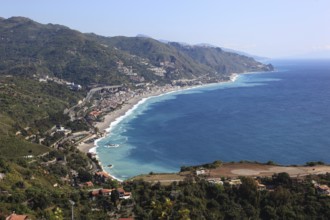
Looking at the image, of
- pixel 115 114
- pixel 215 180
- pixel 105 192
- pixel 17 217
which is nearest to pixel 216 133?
pixel 115 114

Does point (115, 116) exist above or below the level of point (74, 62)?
below

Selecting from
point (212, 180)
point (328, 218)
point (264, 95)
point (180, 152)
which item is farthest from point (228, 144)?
point (264, 95)

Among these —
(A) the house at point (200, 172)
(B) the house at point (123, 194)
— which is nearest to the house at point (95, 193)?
(B) the house at point (123, 194)

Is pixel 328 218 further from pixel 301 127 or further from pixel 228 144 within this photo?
pixel 301 127

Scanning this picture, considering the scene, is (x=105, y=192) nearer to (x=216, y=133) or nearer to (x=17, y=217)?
(x=17, y=217)

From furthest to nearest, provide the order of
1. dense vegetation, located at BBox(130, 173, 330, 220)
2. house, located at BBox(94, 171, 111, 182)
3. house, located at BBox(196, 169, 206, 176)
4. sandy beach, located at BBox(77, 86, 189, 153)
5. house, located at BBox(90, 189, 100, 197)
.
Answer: sandy beach, located at BBox(77, 86, 189, 153)
house, located at BBox(94, 171, 111, 182)
house, located at BBox(196, 169, 206, 176)
house, located at BBox(90, 189, 100, 197)
dense vegetation, located at BBox(130, 173, 330, 220)

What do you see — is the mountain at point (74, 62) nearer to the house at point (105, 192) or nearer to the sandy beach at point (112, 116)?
the sandy beach at point (112, 116)

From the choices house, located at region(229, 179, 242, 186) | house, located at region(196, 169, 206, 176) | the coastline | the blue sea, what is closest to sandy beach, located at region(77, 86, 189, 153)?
the coastline

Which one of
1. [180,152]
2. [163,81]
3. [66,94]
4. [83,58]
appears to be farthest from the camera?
[163,81]

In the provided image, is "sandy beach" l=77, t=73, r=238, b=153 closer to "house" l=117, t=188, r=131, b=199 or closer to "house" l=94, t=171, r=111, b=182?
"house" l=94, t=171, r=111, b=182
